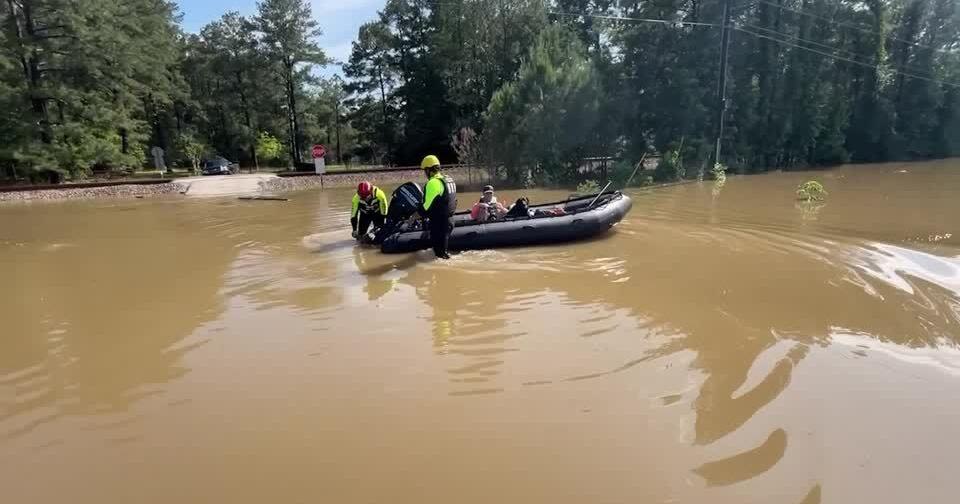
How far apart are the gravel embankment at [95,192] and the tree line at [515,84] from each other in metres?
2.91

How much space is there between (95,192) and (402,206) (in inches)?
725

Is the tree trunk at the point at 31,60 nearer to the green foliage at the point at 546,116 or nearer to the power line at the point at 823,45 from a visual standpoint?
the green foliage at the point at 546,116

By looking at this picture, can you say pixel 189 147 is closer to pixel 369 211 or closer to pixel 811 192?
pixel 369 211

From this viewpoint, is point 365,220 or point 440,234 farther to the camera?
point 365,220

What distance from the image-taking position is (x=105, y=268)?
27.0 feet

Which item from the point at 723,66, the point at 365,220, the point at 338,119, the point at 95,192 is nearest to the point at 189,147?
the point at 338,119

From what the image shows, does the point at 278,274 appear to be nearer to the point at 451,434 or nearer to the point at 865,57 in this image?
the point at 451,434

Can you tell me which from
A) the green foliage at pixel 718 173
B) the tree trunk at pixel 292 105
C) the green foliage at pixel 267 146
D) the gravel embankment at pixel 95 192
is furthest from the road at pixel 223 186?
the green foliage at pixel 718 173

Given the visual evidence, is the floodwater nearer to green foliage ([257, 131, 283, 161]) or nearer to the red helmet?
the red helmet

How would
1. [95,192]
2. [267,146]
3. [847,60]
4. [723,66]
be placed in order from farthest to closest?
1. [267,146]
2. [847,60]
3. [723,66]
4. [95,192]

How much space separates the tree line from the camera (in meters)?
22.4

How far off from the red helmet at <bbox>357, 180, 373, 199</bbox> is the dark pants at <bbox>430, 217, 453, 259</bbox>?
1615 millimetres

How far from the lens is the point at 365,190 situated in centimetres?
891

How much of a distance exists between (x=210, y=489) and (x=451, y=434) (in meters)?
1.28
